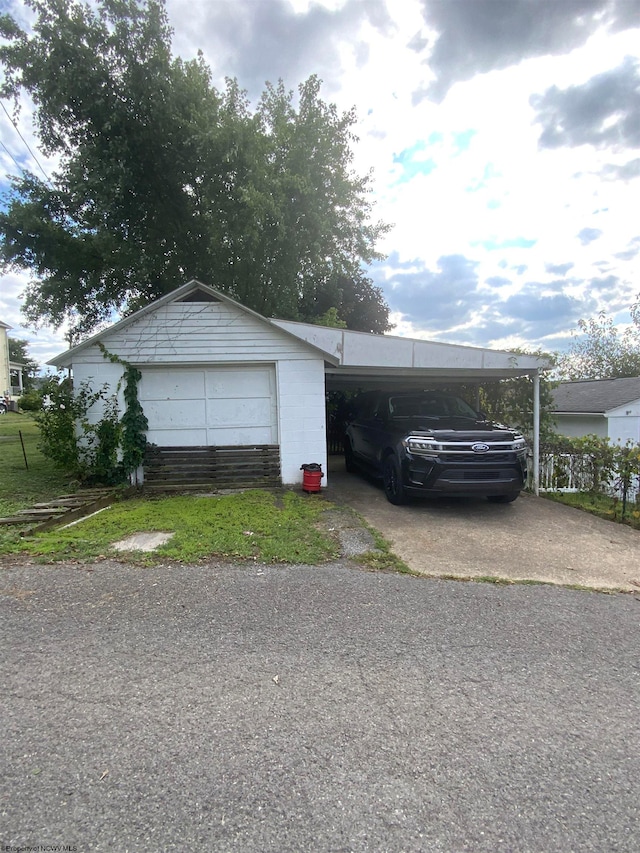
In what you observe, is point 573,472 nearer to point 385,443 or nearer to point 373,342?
point 385,443

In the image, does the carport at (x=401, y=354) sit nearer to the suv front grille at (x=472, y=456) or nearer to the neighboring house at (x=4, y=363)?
the suv front grille at (x=472, y=456)

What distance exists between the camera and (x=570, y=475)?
8273 millimetres

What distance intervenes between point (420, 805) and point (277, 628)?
1551 mm

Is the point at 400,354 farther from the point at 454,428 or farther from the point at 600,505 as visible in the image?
the point at 600,505

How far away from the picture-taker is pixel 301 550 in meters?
4.79

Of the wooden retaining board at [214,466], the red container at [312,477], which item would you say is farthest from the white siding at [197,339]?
the red container at [312,477]

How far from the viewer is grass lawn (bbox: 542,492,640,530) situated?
654cm

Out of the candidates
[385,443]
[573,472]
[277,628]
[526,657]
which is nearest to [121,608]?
[277,628]

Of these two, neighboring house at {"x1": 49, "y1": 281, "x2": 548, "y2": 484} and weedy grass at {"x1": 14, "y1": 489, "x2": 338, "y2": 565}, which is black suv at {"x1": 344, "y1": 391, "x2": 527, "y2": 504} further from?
weedy grass at {"x1": 14, "y1": 489, "x2": 338, "y2": 565}

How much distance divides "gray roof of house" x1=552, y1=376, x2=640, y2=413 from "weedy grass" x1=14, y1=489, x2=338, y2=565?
13.9 m

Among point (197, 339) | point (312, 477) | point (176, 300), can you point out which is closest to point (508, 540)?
point (312, 477)

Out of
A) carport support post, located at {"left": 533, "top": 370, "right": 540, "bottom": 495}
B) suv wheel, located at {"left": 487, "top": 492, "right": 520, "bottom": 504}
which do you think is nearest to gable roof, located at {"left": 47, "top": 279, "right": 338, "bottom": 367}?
suv wheel, located at {"left": 487, "top": 492, "right": 520, "bottom": 504}

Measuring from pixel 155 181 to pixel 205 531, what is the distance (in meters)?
12.0

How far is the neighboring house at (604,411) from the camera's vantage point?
55.4 feet
